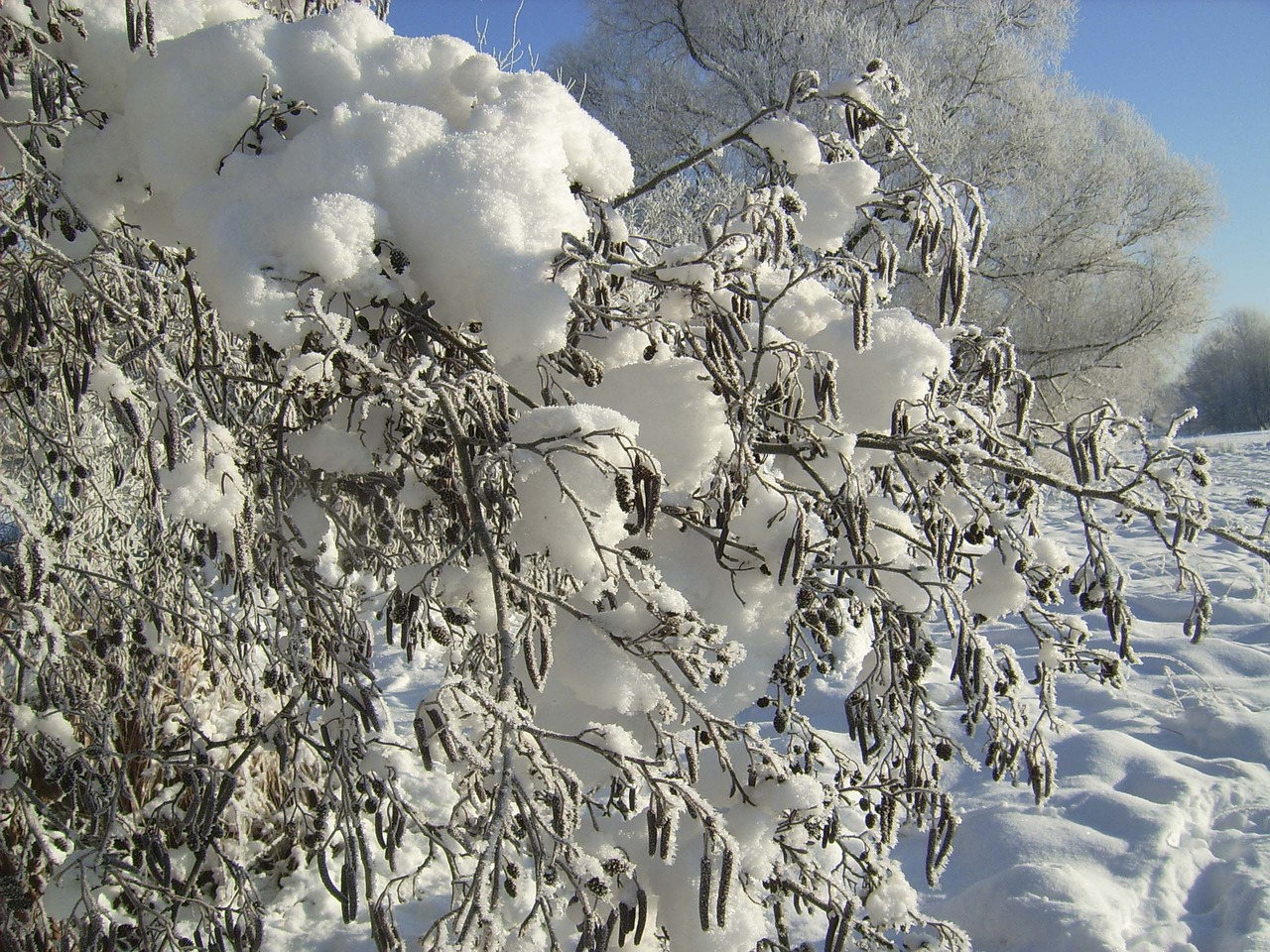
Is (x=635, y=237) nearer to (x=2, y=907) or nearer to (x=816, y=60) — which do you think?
(x=2, y=907)

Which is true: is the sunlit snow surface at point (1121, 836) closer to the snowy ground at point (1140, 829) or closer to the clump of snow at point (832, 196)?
the snowy ground at point (1140, 829)

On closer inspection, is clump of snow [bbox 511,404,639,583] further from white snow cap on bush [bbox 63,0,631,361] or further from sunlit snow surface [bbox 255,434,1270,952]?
sunlit snow surface [bbox 255,434,1270,952]

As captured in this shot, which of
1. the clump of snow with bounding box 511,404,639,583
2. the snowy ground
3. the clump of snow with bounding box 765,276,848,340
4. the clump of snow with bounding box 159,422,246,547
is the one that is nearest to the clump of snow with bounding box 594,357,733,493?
the clump of snow with bounding box 511,404,639,583

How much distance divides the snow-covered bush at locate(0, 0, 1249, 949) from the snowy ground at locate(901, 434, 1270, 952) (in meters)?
1.23

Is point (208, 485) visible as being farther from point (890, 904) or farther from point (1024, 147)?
point (1024, 147)

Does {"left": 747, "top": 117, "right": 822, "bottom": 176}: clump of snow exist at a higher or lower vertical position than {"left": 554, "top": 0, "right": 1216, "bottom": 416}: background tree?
lower

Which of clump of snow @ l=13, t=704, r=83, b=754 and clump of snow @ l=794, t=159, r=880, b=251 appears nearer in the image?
clump of snow @ l=794, t=159, r=880, b=251

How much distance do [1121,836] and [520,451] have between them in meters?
3.48

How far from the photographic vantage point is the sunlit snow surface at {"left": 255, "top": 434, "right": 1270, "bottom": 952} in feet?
9.38

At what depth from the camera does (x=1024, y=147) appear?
1104cm

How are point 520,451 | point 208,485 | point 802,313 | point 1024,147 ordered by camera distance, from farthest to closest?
1. point 1024,147
2. point 802,313
3. point 208,485
4. point 520,451

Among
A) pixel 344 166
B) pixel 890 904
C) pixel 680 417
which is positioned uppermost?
pixel 344 166

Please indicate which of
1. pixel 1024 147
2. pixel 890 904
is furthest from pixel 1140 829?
pixel 1024 147

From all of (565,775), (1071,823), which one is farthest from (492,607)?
(1071,823)
